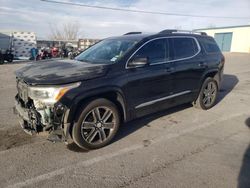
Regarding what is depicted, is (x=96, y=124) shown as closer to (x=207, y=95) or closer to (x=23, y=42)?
(x=207, y=95)

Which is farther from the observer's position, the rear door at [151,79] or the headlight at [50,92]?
the rear door at [151,79]

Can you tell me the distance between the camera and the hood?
3.31 meters

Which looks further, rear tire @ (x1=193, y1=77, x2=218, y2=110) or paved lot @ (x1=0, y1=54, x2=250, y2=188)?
rear tire @ (x1=193, y1=77, x2=218, y2=110)

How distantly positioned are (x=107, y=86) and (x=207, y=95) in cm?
329

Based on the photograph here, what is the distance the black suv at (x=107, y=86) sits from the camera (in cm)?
338

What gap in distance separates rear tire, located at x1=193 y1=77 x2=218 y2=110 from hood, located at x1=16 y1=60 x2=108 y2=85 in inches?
118

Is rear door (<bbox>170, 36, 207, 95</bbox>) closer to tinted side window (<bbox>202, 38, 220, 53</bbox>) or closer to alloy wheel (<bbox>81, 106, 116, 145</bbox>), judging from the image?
tinted side window (<bbox>202, 38, 220, 53</bbox>)

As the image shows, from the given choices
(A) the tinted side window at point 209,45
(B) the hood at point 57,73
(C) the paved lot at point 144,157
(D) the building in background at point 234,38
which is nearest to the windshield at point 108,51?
(B) the hood at point 57,73

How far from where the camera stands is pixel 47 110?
3.37 metres

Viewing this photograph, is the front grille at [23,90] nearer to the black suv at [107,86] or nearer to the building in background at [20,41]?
the black suv at [107,86]

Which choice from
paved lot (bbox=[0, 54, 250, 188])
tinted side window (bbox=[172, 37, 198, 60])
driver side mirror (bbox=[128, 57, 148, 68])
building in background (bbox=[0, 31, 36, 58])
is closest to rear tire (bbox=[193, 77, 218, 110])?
paved lot (bbox=[0, 54, 250, 188])

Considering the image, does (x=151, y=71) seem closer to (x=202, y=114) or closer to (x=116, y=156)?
(x=116, y=156)

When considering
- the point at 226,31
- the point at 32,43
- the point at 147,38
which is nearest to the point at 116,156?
the point at 147,38

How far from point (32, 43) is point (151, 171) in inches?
1096
